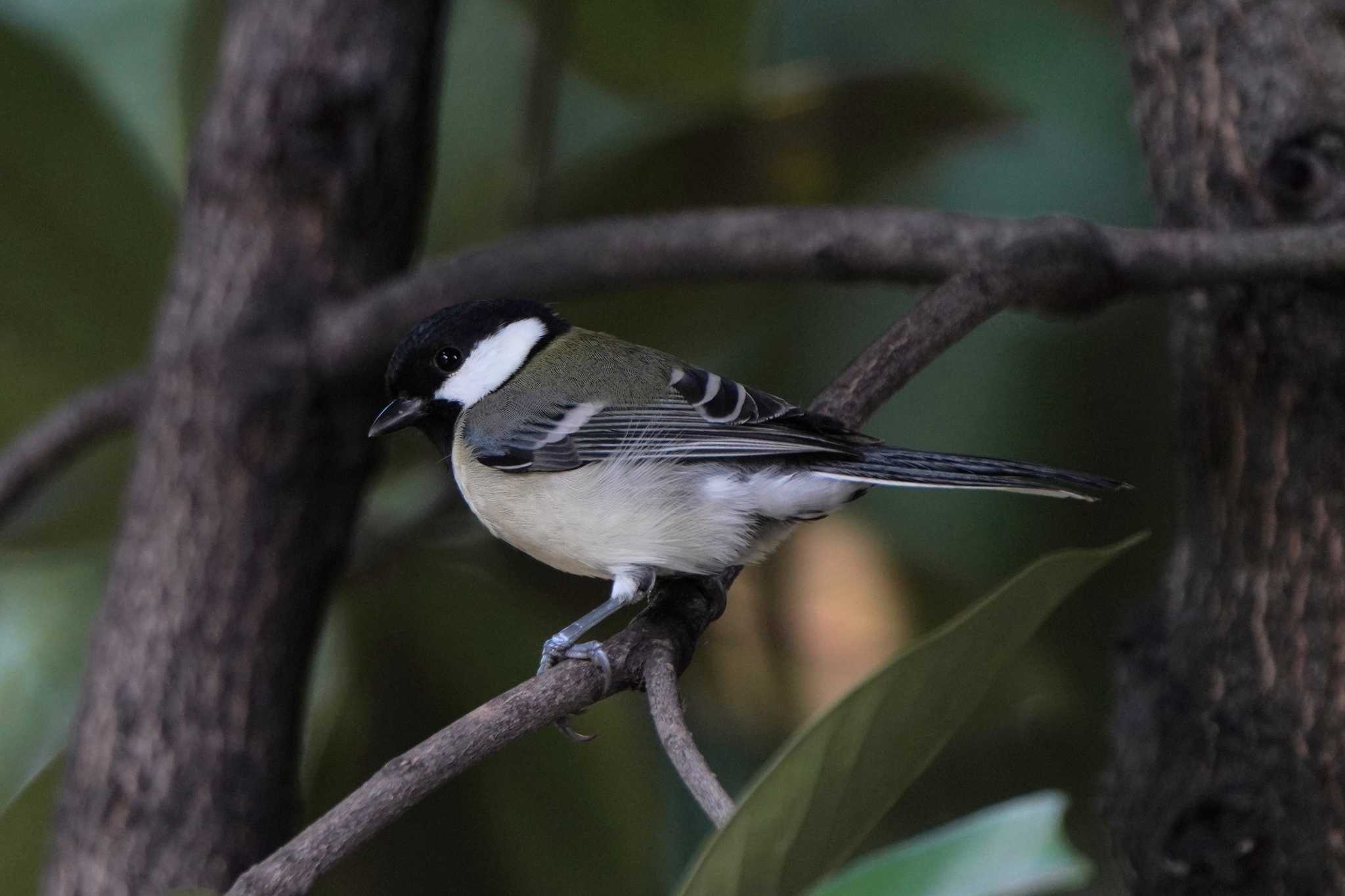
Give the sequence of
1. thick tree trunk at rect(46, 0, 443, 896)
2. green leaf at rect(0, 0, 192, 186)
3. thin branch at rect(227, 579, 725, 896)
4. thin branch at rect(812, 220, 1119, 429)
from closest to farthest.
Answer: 1. thin branch at rect(227, 579, 725, 896)
2. thin branch at rect(812, 220, 1119, 429)
3. thick tree trunk at rect(46, 0, 443, 896)
4. green leaf at rect(0, 0, 192, 186)

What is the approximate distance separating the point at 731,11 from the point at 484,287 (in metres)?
0.49

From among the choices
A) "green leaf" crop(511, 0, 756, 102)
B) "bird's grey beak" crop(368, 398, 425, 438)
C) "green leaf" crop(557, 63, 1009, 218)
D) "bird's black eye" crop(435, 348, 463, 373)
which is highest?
"green leaf" crop(511, 0, 756, 102)

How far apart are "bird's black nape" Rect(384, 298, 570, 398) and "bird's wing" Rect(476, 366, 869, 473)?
0.10m

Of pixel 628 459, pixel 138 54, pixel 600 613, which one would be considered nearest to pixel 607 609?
pixel 600 613

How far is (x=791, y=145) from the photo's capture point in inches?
62.9

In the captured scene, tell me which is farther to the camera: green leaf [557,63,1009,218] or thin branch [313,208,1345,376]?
green leaf [557,63,1009,218]

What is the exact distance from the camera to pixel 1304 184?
3.68 feet

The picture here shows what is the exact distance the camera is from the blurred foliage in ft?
4.75

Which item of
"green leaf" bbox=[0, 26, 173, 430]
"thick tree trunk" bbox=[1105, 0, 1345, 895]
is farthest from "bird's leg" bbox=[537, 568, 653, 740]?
"green leaf" bbox=[0, 26, 173, 430]

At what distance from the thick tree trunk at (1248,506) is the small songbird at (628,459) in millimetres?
246

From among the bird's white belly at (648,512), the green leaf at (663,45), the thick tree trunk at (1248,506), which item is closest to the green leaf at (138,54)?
the green leaf at (663,45)

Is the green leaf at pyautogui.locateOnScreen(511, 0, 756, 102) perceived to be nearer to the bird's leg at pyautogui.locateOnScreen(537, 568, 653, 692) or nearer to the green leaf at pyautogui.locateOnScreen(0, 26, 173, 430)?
the green leaf at pyautogui.locateOnScreen(0, 26, 173, 430)

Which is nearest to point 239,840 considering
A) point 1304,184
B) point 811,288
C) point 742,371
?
point 742,371

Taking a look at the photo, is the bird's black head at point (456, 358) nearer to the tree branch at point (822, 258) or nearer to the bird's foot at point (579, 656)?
the tree branch at point (822, 258)
